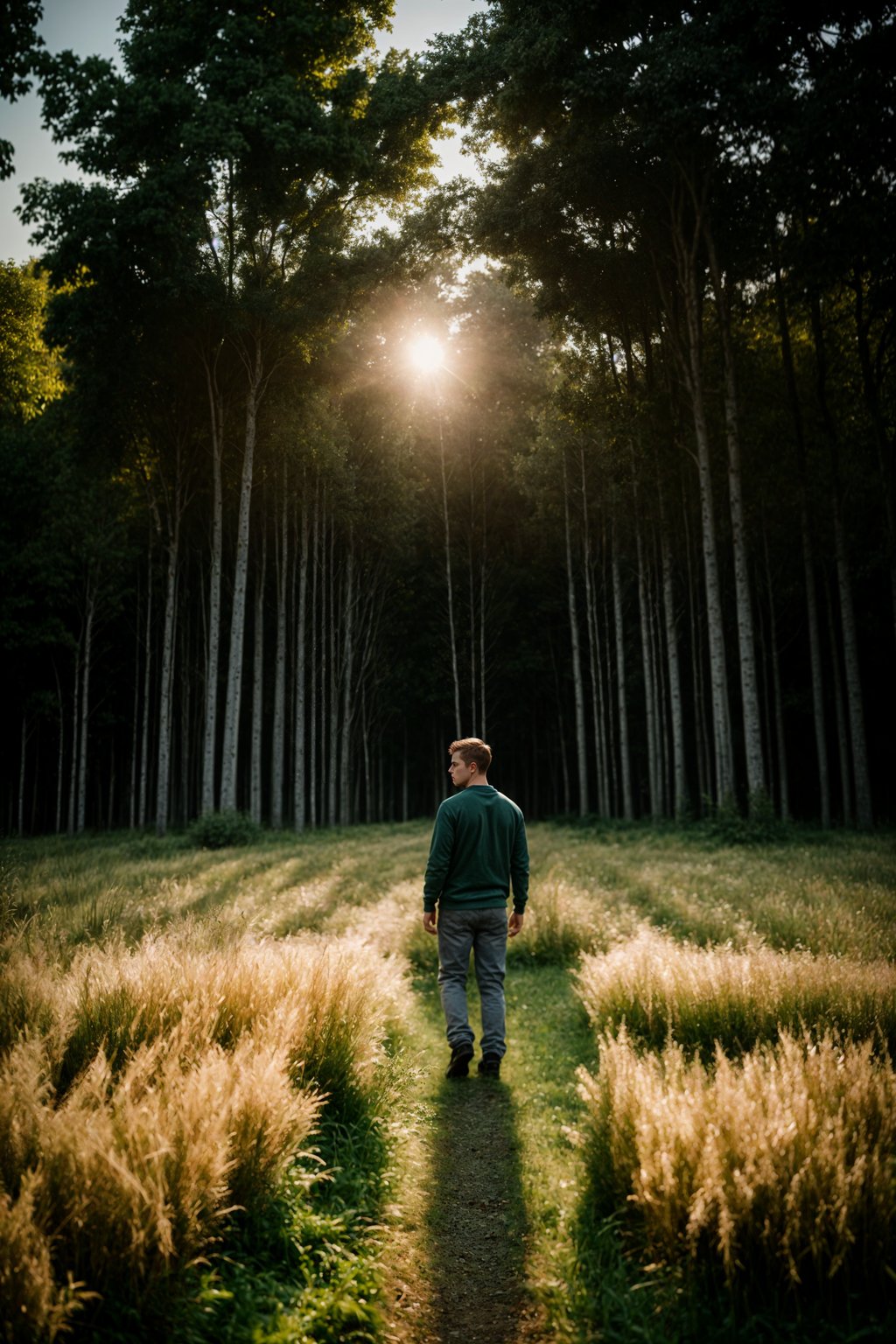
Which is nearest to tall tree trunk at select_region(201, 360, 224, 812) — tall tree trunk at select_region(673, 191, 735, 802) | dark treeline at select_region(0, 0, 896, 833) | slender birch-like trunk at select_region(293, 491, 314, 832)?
dark treeline at select_region(0, 0, 896, 833)

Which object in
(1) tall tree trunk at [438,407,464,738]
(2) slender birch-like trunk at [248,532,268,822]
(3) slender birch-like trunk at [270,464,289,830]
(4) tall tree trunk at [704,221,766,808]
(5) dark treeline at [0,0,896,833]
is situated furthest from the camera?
(1) tall tree trunk at [438,407,464,738]

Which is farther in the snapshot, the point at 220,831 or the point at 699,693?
the point at 699,693

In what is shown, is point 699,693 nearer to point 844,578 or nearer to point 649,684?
point 649,684

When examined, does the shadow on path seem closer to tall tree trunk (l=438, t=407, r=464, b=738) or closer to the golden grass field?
the golden grass field

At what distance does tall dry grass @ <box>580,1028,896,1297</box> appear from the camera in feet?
7.61

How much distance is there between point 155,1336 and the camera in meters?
2.17

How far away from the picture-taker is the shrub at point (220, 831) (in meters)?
17.9

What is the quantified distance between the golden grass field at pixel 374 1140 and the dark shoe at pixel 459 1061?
0.58 feet

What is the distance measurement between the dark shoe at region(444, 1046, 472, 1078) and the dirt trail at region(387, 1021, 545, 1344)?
315 mm

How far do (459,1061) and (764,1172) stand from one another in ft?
9.70

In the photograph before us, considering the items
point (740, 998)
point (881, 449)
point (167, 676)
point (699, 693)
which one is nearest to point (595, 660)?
point (699, 693)

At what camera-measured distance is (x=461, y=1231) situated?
3162mm

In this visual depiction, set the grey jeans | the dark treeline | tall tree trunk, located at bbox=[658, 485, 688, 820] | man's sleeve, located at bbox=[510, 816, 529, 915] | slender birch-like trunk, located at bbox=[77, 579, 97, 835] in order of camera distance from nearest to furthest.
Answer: the grey jeans
man's sleeve, located at bbox=[510, 816, 529, 915]
the dark treeline
tall tree trunk, located at bbox=[658, 485, 688, 820]
slender birch-like trunk, located at bbox=[77, 579, 97, 835]

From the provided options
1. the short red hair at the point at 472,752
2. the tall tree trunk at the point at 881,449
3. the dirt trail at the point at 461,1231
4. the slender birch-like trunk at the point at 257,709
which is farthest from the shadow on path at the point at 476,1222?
the slender birch-like trunk at the point at 257,709
